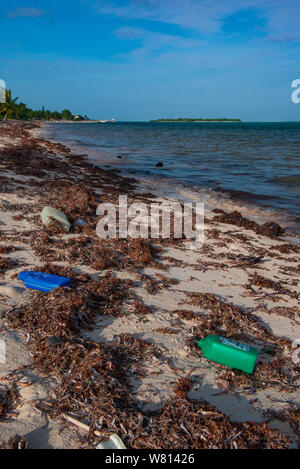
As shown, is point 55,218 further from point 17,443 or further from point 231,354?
point 17,443

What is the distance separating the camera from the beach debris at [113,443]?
220 centimetres

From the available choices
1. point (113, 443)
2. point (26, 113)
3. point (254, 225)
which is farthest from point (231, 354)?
point (26, 113)

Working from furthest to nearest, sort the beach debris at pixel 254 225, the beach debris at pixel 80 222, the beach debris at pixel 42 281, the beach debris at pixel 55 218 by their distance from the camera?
the beach debris at pixel 254 225 < the beach debris at pixel 80 222 < the beach debris at pixel 55 218 < the beach debris at pixel 42 281

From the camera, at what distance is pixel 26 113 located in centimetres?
9725

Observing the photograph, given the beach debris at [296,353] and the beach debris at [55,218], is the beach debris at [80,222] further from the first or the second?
the beach debris at [296,353]

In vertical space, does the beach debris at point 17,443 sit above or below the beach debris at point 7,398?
below

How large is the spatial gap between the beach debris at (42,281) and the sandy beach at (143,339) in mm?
98

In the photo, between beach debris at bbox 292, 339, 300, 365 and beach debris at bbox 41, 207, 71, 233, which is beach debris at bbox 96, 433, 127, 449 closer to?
beach debris at bbox 292, 339, 300, 365

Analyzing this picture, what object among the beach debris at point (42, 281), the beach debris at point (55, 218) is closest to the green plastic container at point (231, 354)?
the beach debris at point (42, 281)

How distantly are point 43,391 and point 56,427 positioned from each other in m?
0.36
